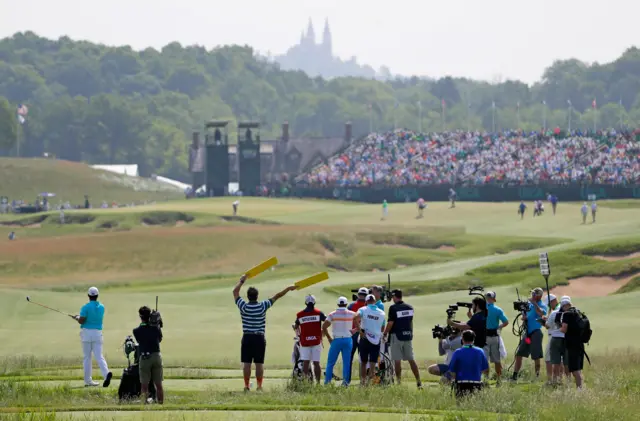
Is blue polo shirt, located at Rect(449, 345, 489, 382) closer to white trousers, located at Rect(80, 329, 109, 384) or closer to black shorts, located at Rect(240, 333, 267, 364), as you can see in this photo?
black shorts, located at Rect(240, 333, 267, 364)

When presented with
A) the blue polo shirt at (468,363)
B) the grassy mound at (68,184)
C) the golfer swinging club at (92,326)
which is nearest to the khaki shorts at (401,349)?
the blue polo shirt at (468,363)

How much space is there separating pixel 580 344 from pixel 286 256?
1914 inches

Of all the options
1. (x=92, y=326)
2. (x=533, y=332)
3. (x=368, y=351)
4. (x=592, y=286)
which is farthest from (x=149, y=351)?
(x=592, y=286)

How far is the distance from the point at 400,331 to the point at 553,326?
2736 mm

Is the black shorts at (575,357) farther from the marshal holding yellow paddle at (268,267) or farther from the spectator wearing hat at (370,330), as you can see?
the marshal holding yellow paddle at (268,267)

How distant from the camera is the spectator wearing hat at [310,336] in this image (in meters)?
25.6

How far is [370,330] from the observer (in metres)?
25.7

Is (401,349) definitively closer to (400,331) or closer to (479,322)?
(400,331)

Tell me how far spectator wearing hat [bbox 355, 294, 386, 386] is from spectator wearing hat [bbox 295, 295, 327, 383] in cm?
73

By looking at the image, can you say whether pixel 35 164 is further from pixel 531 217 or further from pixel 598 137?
pixel 531 217

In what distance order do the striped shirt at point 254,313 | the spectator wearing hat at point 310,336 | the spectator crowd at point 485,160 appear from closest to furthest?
the striped shirt at point 254,313 < the spectator wearing hat at point 310,336 < the spectator crowd at point 485,160

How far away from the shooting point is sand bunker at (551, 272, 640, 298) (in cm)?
5378

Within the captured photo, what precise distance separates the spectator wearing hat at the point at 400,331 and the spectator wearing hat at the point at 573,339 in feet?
8.97

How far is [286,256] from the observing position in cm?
7306
